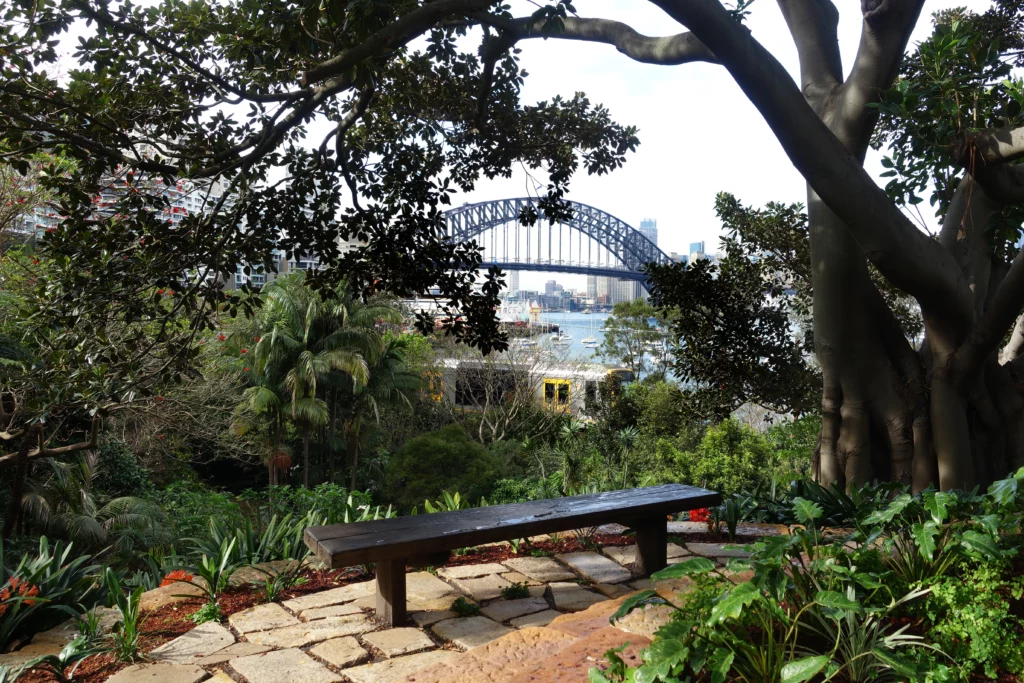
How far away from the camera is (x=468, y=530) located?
3322mm

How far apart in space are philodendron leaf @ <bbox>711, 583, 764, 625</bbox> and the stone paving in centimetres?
48

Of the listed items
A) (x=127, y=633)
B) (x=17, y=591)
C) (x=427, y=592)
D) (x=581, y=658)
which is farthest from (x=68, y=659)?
(x=581, y=658)

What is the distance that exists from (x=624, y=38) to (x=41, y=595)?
178 inches

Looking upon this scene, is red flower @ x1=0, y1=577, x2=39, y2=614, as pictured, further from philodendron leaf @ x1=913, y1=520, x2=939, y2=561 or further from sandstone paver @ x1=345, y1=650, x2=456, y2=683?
philodendron leaf @ x1=913, y1=520, x2=939, y2=561

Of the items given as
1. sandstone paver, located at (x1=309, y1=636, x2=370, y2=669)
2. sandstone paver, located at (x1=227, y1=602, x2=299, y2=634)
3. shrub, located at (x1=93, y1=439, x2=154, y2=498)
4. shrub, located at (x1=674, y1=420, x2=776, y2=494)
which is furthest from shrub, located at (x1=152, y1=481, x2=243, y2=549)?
sandstone paver, located at (x1=309, y1=636, x2=370, y2=669)

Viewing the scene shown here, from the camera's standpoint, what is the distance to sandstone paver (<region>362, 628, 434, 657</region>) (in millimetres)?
3055

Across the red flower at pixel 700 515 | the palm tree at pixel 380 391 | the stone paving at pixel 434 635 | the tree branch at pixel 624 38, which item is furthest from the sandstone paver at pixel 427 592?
the palm tree at pixel 380 391

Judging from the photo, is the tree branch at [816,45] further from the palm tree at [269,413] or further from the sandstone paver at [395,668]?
the palm tree at [269,413]

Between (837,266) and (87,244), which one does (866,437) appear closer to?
(837,266)

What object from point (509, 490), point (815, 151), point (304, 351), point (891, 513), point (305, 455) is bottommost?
point (305, 455)

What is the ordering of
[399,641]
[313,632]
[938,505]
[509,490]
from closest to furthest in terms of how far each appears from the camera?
[938,505] < [399,641] < [313,632] < [509,490]

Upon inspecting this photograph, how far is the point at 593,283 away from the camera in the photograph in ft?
164

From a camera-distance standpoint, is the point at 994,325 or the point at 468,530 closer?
the point at 468,530

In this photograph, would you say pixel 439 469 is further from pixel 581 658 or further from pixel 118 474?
pixel 581 658
